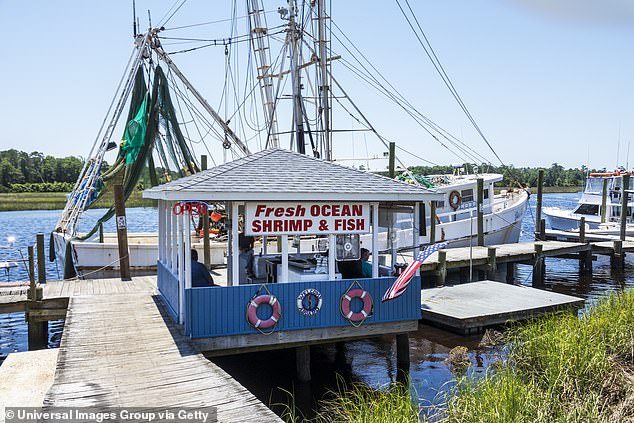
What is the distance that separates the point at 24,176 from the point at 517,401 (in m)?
100

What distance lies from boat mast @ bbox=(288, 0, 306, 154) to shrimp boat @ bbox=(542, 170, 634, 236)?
18.4m

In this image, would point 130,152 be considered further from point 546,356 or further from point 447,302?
point 546,356

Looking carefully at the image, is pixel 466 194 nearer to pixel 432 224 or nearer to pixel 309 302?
pixel 432 224

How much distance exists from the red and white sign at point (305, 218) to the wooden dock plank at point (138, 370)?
8.03ft

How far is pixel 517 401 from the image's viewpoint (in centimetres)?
743

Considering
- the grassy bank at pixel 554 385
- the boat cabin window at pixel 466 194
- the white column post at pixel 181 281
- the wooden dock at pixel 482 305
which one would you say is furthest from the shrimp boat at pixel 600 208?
the white column post at pixel 181 281

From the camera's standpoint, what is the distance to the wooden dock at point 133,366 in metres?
7.52

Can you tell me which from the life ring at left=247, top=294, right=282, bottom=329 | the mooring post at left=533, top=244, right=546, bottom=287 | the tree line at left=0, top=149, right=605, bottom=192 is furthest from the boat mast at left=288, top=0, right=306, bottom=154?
the tree line at left=0, top=149, right=605, bottom=192

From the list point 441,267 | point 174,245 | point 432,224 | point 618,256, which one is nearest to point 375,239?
point 174,245

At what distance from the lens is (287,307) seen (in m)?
11.1

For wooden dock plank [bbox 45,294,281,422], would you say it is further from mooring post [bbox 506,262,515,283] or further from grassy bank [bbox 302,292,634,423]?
mooring post [bbox 506,262,515,283]

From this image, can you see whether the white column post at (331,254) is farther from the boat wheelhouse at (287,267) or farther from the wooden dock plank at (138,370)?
the wooden dock plank at (138,370)

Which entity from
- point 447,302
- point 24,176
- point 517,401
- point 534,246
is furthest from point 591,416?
point 24,176

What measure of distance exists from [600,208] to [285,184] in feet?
103
